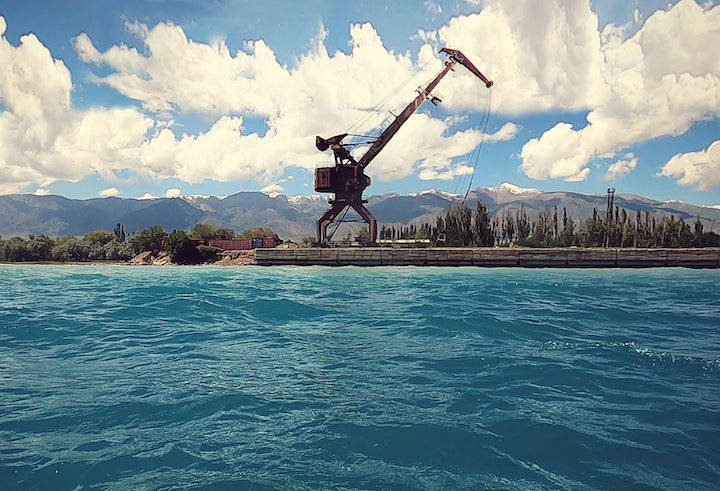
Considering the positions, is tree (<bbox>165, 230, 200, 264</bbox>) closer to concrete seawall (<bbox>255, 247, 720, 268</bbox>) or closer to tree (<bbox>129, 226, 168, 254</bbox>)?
tree (<bbox>129, 226, 168, 254</bbox>)

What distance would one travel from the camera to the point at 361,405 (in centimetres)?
552

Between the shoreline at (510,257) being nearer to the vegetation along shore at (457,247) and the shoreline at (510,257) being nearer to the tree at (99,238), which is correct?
the vegetation along shore at (457,247)

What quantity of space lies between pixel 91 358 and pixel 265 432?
4.85 meters

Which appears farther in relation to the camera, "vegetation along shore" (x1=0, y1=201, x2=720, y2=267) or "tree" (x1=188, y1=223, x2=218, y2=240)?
"tree" (x1=188, y1=223, x2=218, y2=240)

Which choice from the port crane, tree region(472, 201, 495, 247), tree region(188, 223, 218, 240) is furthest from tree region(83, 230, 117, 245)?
tree region(472, 201, 495, 247)

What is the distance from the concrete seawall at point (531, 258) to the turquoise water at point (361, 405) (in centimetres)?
3041

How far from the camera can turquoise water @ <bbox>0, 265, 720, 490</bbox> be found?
4000 millimetres

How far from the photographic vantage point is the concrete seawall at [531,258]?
39688 millimetres

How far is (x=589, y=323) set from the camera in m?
11.3

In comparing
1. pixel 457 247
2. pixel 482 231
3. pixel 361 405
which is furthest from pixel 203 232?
pixel 361 405

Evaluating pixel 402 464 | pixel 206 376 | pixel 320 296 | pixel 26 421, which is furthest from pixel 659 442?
pixel 320 296

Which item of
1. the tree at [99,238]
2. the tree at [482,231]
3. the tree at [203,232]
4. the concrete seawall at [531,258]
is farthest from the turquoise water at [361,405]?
the tree at [99,238]

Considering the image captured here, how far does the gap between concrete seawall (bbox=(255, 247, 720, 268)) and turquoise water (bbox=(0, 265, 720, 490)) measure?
30406 millimetres

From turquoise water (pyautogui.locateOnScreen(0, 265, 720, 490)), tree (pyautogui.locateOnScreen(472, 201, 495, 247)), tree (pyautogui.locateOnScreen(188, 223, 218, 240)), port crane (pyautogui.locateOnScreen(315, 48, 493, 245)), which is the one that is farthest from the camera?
tree (pyautogui.locateOnScreen(188, 223, 218, 240))
